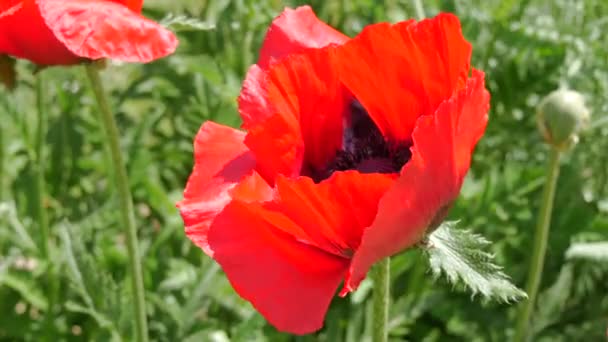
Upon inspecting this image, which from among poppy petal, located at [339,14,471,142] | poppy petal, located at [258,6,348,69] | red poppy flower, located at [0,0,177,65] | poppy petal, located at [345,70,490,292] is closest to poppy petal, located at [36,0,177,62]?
red poppy flower, located at [0,0,177,65]

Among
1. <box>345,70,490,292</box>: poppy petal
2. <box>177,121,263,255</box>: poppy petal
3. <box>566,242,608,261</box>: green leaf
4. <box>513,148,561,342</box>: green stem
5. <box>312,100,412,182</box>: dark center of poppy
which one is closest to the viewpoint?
<box>345,70,490,292</box>: poppy petal

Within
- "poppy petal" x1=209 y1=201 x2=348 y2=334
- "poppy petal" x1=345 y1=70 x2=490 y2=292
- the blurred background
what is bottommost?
the blurred background

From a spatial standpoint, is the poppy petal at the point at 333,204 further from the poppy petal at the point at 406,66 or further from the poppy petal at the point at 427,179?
the poppy petal at the point at 406,66

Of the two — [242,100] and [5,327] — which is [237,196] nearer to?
[242,100]

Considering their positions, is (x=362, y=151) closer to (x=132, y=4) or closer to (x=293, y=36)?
(x=293, y=36)

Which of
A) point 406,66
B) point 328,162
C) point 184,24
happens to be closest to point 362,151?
point 328,162

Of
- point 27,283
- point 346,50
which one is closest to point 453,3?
point 27,283

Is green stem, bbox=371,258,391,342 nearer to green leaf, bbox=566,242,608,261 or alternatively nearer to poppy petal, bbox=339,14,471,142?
poppy petal, bbox=339,14,471,142
